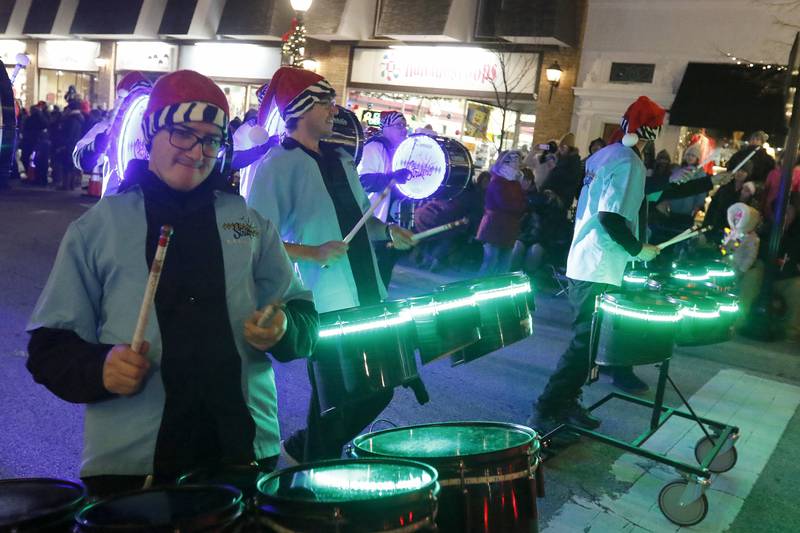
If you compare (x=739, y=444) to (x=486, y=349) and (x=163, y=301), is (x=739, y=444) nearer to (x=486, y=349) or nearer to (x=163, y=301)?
(x=486, y=349)

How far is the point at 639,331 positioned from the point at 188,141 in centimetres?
301

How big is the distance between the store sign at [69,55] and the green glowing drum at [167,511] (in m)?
29.9

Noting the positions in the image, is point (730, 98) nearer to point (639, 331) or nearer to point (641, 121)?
point (641, 121)

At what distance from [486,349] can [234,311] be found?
164cm

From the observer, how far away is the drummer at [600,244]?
505 centimetres

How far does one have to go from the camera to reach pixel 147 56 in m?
26.8

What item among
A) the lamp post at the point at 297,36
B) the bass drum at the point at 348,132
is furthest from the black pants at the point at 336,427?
the lamp post at the point at 297,36

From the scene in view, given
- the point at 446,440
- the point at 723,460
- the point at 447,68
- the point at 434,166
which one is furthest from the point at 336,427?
the point at 447,68

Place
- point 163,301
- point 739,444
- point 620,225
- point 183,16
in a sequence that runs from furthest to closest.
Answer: point 183,16, point 739,444, point 620,225, point 163,301

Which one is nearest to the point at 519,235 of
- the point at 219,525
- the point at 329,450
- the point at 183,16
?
the point at 329,450

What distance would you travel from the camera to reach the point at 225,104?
2281 millimetres

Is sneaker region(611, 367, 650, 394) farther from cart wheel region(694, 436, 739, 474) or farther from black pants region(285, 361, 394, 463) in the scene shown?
black pants region(285, 361, 394, 463)

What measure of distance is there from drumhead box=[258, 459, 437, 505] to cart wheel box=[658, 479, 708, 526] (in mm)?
2788

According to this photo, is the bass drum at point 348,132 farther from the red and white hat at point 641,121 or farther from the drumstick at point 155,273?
the drumstick at point 155,273
